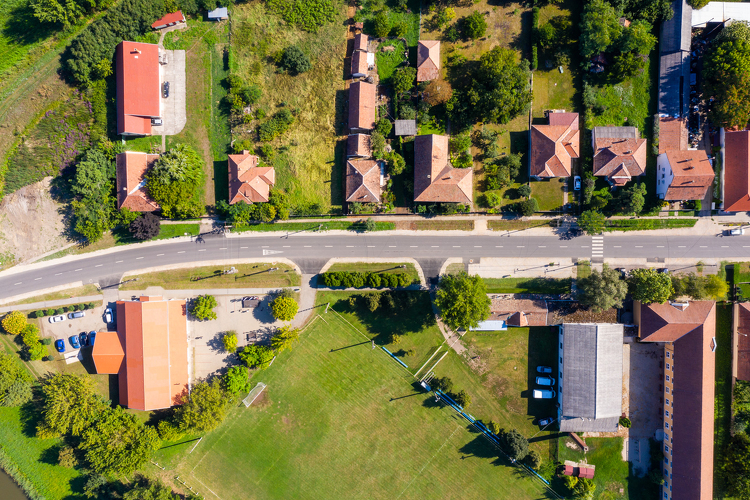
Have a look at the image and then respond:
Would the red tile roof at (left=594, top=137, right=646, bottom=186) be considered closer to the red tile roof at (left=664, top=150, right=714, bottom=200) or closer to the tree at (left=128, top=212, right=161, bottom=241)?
the red tile roof at (left=664, top=150, right=714, bottom=200)

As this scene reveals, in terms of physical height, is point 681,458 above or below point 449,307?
below

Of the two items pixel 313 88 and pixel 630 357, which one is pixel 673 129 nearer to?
pixel 630 357

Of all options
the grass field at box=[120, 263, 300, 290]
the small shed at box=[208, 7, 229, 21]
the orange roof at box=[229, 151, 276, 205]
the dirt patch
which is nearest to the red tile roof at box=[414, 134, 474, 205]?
the orange roof at box=[229, 151, 276, 205]

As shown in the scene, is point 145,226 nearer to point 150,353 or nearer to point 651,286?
point 150,353

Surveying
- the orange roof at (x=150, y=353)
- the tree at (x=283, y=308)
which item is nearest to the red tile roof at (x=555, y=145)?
the tree at (x=283, y=308)

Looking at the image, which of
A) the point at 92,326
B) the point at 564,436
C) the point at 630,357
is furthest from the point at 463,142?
the point at 92,326

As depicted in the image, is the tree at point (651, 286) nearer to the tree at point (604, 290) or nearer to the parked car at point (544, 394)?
the tree at point (604, 290)

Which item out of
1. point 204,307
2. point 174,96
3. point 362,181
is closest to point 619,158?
point 362,181
